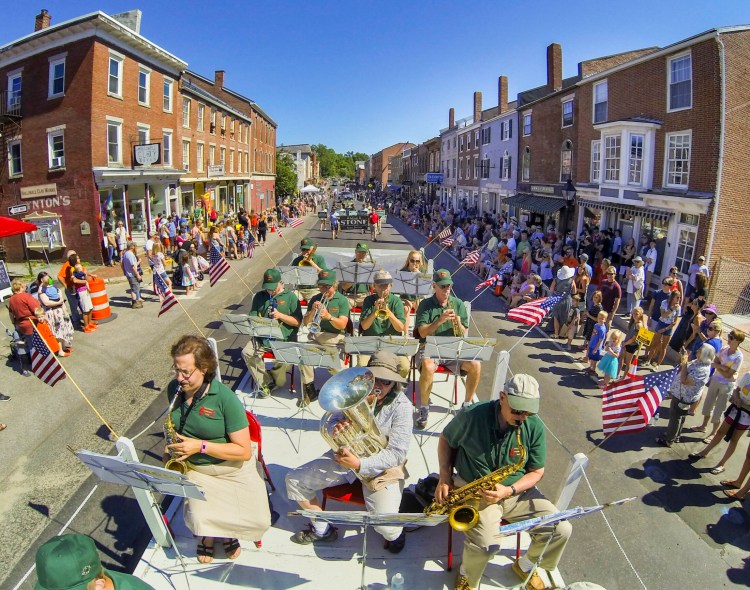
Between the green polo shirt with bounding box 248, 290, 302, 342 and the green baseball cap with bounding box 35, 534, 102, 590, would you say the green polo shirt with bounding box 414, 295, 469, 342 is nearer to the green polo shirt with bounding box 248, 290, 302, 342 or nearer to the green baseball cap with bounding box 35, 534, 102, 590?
the green polo shirt with bounding box 248, 290, 302, 342

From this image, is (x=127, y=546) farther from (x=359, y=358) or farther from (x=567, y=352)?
(x=567, y=352)

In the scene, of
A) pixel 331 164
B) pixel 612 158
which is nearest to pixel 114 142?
pixel 612 158

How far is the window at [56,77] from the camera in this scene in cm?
2295

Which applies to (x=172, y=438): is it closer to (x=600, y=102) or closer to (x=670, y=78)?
(x=670, y=78)

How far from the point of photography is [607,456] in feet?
23.5

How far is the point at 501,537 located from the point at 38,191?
2606cm

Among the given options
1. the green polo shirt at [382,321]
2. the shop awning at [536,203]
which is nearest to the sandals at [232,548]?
the green polo shirt at [382,321]

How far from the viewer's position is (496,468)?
4203 millimetres

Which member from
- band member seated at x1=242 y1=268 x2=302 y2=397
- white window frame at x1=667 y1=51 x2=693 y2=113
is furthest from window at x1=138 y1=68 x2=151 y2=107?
white window frame at x1=667 y1=51 x2=693 y2=113

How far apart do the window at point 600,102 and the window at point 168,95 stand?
2319cm

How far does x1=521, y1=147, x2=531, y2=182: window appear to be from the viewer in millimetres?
34250

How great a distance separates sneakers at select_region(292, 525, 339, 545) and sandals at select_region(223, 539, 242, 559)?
525 millimetres

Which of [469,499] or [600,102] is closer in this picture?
[469,499]

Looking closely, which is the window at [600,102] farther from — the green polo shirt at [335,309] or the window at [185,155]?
the window at [185,155]
